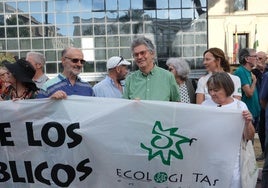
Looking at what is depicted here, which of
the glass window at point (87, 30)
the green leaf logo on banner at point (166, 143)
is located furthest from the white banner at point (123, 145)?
the glass window at point (87, 30)

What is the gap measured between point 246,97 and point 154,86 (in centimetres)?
279

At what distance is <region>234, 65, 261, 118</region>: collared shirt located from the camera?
6.35m

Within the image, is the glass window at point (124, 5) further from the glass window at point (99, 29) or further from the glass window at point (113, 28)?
the glass window at point (99, 29)

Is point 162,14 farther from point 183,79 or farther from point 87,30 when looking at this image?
point 183,79

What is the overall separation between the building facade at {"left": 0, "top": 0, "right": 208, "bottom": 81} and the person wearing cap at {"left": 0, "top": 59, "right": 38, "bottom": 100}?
88.2 feet

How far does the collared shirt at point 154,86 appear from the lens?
4094mm

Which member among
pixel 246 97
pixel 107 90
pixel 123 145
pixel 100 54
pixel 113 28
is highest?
pixel 113 28

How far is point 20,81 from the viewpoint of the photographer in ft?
13.4

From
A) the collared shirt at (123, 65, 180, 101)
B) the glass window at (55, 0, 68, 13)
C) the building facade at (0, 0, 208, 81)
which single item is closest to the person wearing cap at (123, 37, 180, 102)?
the collared shirt at (123, 65, 180, 101)

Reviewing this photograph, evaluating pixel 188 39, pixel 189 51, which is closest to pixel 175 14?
pixel 188 39

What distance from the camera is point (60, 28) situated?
31359mm

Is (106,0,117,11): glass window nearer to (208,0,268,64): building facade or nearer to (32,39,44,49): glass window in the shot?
(32,39,44,49): glass window

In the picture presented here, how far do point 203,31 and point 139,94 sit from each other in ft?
93.8

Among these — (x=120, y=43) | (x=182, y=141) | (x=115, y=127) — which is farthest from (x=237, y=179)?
(x=120, y=43)
